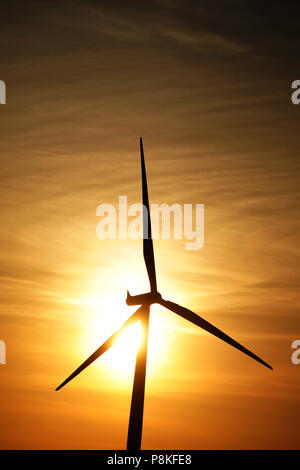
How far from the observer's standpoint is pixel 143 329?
195 ft

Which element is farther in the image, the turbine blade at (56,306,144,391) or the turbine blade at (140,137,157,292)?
the turbine blade at (140,137,157,292)

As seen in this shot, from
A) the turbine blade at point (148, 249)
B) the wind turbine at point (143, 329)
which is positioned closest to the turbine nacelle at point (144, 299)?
the wind turbine at point (143, 329)

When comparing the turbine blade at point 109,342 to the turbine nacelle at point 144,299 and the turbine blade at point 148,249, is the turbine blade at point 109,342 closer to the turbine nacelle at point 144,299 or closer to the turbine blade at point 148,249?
the turbine nacelle at point 144,299

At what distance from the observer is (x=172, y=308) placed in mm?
60750

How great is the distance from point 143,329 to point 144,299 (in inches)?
92.4

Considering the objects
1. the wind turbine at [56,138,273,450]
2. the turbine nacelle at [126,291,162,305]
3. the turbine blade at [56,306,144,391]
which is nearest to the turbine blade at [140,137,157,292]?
the wind turbine at [56,138,273,450]

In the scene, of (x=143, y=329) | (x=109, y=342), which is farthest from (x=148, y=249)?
(x=109, y=342)

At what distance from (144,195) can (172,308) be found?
822 cm

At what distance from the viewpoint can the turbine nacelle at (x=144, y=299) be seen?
199ft

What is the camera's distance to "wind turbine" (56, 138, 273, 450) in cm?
5831

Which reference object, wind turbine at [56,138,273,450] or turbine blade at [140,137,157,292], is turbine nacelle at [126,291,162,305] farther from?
turbine blade at [140,137,157,292]

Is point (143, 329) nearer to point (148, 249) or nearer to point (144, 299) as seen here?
point (144, 299)

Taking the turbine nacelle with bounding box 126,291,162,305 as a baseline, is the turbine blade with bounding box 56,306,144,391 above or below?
below
